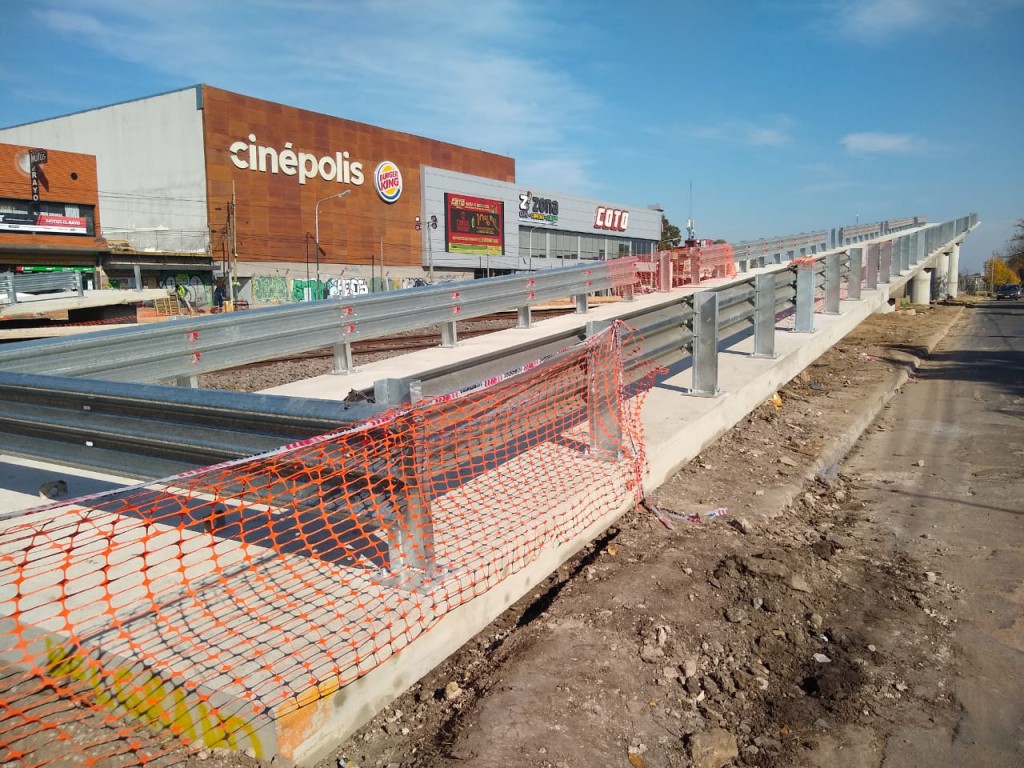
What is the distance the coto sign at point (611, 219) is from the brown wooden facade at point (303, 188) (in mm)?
19263

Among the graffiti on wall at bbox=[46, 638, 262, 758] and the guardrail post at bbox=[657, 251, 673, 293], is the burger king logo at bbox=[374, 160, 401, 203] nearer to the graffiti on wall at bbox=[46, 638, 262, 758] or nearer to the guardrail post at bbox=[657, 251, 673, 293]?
the guardrail post at bbox=[657, 251, 673, 293]

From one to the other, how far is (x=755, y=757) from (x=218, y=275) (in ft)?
163

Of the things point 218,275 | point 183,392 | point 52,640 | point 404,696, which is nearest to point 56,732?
point 52,640

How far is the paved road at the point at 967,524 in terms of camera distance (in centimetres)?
284

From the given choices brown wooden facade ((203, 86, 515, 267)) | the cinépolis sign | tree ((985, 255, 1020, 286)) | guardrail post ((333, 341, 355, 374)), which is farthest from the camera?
tree ((985, 255, 1020, 286))

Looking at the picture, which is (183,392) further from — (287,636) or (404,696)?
(404,696)

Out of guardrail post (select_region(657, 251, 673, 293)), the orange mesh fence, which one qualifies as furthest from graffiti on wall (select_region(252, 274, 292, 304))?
the orange mesh fence

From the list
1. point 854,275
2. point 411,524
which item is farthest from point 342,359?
point 854,275

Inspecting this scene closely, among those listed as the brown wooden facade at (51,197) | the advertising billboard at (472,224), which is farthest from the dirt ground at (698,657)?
the advertising billboard at (472,224)

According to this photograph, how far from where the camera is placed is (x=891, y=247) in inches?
722

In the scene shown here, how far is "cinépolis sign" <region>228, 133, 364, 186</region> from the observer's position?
48.4m

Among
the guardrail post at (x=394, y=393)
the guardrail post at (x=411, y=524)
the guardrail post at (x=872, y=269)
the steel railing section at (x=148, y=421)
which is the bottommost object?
the guardrail post at (x=411, y=524)

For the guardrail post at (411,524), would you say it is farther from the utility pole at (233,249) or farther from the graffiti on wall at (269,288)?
the graffiti on wall at (269,288)

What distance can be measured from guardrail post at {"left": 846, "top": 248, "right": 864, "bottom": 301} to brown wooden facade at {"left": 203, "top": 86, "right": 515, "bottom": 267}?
4146cm
